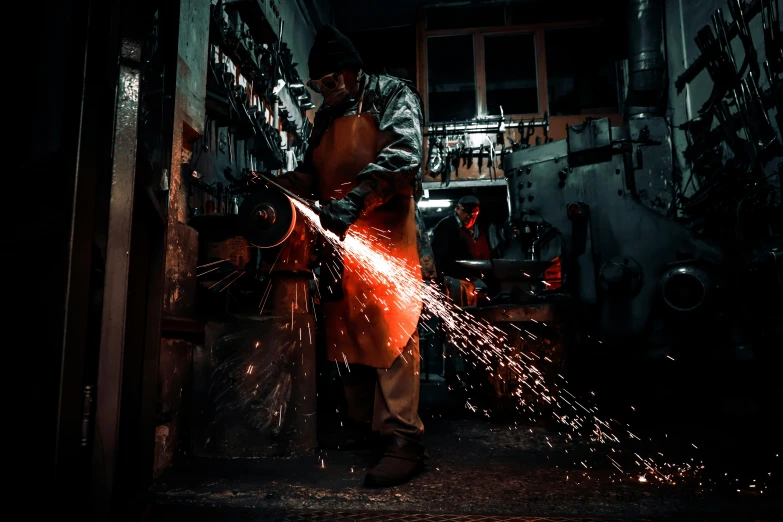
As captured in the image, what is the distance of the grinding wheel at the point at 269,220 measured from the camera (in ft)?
7.88

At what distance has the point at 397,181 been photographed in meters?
2.38

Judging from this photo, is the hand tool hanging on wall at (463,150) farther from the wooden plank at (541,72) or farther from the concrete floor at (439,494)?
the concrete floor at (439,494)

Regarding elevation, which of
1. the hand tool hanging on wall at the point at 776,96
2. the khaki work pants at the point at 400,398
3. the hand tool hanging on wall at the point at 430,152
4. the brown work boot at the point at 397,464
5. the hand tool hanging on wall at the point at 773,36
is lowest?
the brown work boot at the point at 397,464

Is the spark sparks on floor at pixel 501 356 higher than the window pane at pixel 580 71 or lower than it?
lower

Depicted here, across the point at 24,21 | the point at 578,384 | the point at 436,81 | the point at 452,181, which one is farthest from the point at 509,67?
the point at 24,21

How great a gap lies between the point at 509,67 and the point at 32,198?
36.0 ft

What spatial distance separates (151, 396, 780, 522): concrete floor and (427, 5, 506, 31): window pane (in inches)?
391

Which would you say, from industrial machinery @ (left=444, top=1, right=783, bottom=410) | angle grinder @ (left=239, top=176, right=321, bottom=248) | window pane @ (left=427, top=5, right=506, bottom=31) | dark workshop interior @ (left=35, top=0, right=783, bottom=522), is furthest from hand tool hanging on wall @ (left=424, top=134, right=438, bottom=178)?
angle grinder @ (left=239, top=176, right=321, bottom=248)

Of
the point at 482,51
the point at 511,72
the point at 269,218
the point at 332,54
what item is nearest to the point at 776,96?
the point at 332,54

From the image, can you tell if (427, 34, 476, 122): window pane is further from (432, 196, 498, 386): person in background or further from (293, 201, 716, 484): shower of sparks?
(293, 201, 716, 484): shower of sparks

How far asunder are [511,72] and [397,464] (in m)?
10.5

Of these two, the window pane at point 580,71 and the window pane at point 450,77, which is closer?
the window pane at point 580,71

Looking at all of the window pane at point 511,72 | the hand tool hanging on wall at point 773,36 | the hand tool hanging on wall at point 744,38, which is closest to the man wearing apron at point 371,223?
the hand tool hanging on wall at point 773,36

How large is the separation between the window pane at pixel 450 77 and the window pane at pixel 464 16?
14.8 inches
